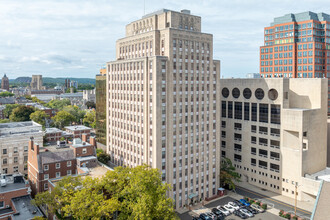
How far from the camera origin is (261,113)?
95.8m

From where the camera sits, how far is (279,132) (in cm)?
9050

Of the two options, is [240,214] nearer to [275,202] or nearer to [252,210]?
[252,210]

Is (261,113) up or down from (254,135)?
up

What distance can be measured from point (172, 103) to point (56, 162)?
38491 mm

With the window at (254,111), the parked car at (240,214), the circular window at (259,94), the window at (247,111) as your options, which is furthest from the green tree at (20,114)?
the parked car at (240,214)

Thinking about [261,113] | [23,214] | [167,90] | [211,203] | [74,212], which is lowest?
[211,203]

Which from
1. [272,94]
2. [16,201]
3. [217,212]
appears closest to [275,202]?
[217,212]

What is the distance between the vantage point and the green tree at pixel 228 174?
9062 cm

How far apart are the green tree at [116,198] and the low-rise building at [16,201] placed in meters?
4.01

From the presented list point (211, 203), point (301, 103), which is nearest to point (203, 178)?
point (211, 203)

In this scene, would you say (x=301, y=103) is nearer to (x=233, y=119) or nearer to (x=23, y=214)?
(x=233, y=119)

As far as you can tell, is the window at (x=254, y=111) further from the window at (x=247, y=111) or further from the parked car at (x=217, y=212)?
the parked car at (x=217, y=212)

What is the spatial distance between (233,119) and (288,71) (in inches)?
1881

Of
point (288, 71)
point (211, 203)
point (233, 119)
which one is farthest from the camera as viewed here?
point (288, 71)
